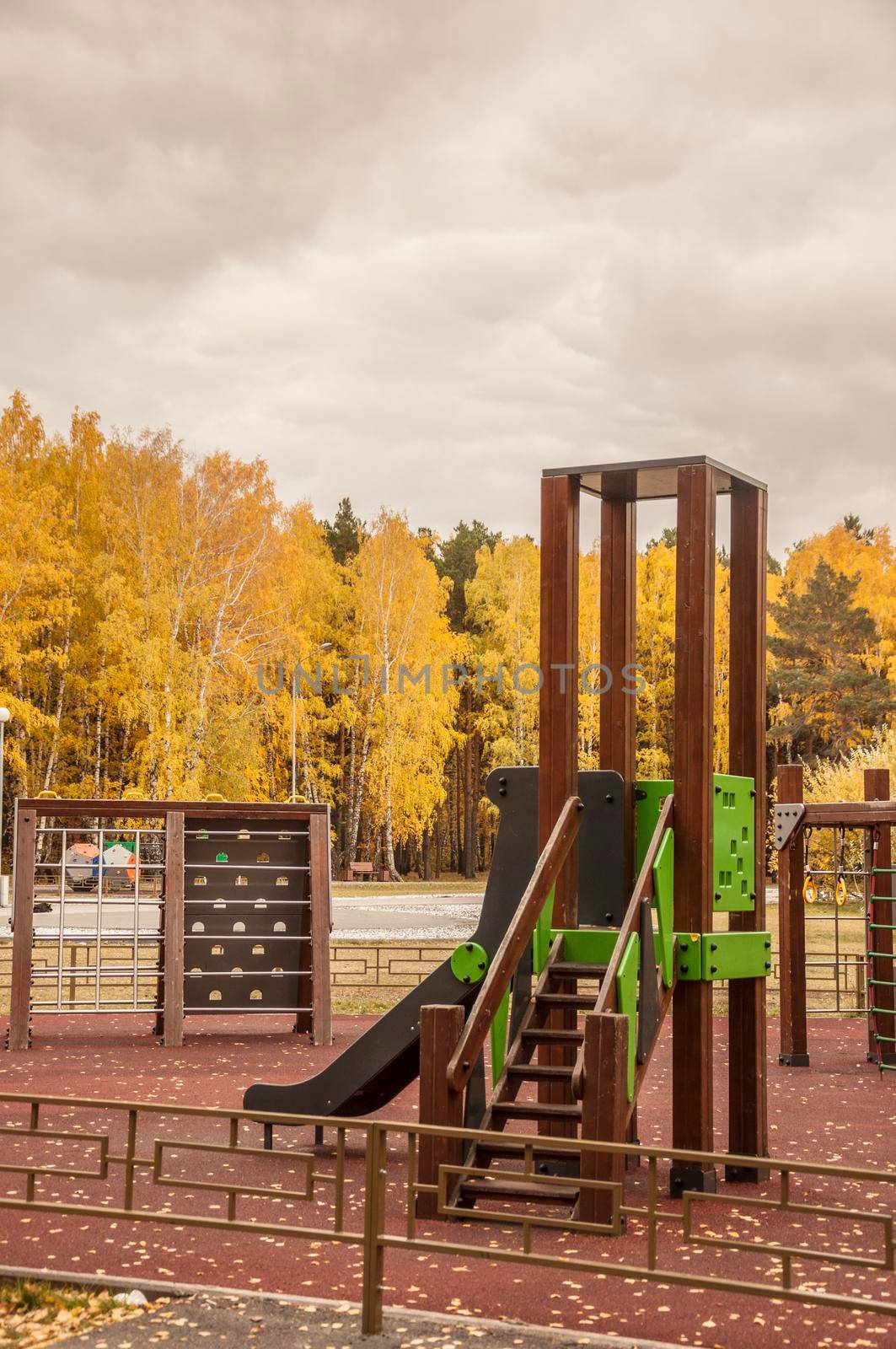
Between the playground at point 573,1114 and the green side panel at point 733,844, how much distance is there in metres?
0.02

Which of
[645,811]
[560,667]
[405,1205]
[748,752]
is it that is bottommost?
[405,1205]

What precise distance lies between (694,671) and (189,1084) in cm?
511

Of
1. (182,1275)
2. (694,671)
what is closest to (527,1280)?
(182,1275)

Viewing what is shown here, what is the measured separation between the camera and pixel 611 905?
291 inches

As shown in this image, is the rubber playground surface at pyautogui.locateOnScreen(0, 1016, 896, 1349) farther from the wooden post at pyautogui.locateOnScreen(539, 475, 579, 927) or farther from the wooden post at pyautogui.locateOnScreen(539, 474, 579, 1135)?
the wooden post at pyautogui.locateOnScreen(539, 475, 579, 927)

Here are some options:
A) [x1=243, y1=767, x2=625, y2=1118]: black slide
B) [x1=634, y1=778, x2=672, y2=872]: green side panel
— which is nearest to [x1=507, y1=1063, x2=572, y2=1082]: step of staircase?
[x1=243, y1=767, x2=625, y2=1118]: black slide

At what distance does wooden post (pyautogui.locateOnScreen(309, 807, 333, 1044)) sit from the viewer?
500 inches

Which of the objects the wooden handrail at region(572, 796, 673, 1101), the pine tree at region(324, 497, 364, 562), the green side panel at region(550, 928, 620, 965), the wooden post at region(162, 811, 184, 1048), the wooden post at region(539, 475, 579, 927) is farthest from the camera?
the pine tree at region(324, 497, 364, 562)

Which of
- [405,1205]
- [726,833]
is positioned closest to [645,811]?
[726,833]

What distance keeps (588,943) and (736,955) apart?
2.53ft

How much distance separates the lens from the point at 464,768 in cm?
5716

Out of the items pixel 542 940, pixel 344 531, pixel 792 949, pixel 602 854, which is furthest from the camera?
pixel 344 531

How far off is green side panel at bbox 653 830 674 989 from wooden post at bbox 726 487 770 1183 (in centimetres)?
72

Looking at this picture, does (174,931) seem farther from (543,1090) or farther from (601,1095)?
(601,1095)
